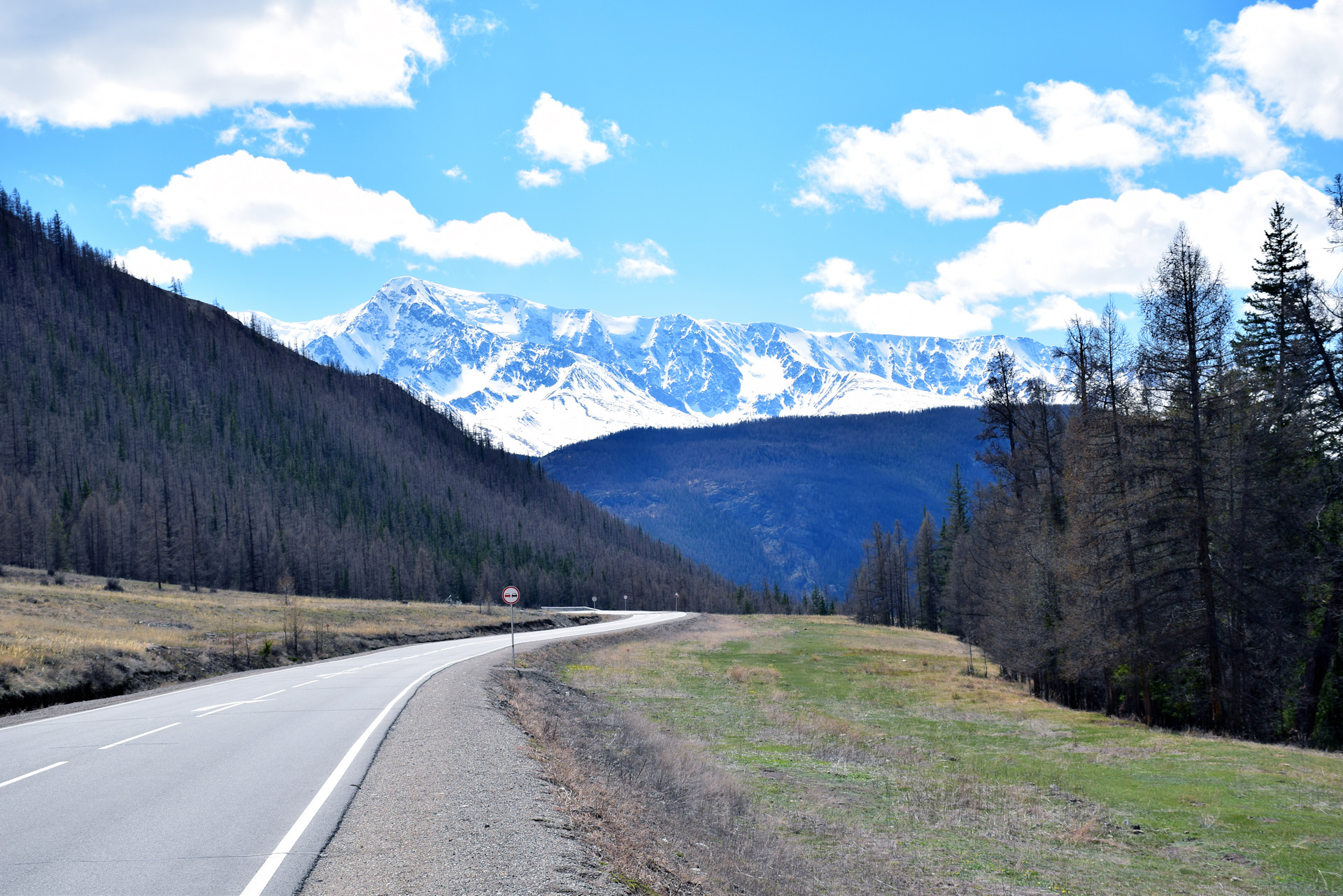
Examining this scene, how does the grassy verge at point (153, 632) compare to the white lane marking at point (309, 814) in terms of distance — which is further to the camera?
the grassy verge at point (153, 632)

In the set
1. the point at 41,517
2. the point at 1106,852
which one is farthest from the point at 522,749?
the point at 41,517

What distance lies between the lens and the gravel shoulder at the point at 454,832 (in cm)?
693

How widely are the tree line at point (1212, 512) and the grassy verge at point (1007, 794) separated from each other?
3390mm

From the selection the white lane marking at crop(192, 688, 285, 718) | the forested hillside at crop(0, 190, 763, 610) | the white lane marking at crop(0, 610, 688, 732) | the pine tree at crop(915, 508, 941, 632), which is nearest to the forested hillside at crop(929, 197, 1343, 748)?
the white lane marking at crop(192, 688, 285, 718)

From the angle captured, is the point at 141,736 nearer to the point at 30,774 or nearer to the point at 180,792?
the point at 30,774

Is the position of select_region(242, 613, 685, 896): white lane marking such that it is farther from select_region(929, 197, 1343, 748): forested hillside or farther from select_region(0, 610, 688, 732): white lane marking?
select_region(929, 197, 1343, 748): forested hillside

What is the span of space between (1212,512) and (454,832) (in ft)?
81.0

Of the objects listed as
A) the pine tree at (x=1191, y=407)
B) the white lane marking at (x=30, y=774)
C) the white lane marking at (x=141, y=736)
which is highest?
the pine tree at (x=1191, y=407)

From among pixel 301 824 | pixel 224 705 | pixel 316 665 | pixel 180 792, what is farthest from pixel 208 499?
pixel 301 824

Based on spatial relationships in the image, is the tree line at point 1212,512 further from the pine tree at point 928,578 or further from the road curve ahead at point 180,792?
the pine tree at point 928,578

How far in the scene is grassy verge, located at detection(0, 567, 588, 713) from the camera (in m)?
23.0

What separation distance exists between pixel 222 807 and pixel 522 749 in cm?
563

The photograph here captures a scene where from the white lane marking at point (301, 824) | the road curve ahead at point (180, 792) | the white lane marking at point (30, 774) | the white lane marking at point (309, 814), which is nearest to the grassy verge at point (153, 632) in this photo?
the road curve ahead at point (180, 792)

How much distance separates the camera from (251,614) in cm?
5556
